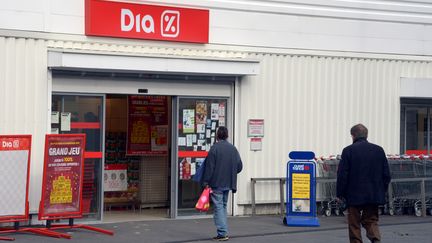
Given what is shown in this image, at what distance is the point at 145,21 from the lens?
15297 millimetres

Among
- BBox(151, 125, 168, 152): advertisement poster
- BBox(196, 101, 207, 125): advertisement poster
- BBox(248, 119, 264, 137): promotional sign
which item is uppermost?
BBox(196, 101, 207, 125): advertisement poster

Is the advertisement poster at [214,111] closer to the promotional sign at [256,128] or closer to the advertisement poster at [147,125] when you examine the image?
the promotional sign at [256,128]

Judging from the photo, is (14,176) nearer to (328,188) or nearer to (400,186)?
(328,188)

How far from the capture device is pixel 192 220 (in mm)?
15977

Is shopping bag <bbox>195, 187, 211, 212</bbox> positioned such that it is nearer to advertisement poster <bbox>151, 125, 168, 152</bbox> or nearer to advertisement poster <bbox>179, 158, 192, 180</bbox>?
advertisement poster <bbox>179, 158, 192, 180</bbox>

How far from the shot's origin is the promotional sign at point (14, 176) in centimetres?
1291

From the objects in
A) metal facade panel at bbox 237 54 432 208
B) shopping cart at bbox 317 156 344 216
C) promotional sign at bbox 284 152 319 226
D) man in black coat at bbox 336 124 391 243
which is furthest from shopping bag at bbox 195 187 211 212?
shopping cart at bbox 317 156 344 216

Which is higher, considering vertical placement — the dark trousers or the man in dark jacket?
the man in dark jacket

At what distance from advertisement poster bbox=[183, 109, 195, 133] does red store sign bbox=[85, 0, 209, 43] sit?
141 centimetres

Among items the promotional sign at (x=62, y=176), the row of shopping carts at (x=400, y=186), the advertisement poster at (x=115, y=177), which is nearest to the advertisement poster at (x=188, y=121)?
the advertisement poster at (x=115, y=177)

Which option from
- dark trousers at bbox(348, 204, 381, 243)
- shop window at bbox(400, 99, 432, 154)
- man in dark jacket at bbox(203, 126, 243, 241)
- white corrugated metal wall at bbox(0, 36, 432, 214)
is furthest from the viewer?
shop window at bbox(400, 99, 432, 154)

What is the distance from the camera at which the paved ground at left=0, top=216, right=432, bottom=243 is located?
13.4m

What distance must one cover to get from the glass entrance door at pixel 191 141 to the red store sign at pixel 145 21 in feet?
4.36

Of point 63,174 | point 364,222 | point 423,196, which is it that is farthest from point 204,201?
point 423,196
